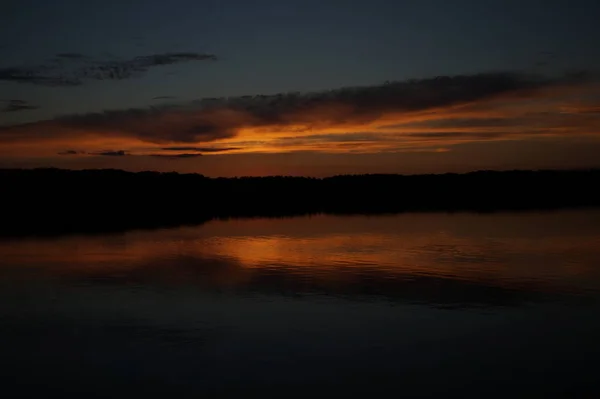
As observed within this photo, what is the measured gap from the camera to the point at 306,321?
462 inches

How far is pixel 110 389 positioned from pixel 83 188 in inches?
1786

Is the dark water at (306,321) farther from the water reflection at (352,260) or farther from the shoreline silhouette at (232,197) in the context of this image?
the shoreline silhouette at (232,197)

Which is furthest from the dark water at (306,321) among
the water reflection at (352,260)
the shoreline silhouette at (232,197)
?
the shoreline silhouette at (232,197)

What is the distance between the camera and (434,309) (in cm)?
1248

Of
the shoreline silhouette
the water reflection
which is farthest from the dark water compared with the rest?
the shoreline silhouette

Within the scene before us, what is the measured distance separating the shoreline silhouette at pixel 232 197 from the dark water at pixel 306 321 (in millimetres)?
14461

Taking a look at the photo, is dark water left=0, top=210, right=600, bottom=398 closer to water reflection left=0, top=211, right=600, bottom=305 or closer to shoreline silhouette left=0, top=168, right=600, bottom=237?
water reflection left=0, top=211, right=600, bottom=305

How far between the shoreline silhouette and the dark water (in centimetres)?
1446

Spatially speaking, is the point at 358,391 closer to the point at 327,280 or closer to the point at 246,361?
the point at 246,361

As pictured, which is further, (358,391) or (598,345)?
(598,345)

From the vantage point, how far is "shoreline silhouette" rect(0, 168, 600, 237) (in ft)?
129

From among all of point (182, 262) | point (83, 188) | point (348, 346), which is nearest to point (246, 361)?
point (348, 346)

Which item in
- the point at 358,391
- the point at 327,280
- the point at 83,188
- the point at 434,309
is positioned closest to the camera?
the point at 358,391

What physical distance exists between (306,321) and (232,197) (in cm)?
5189
